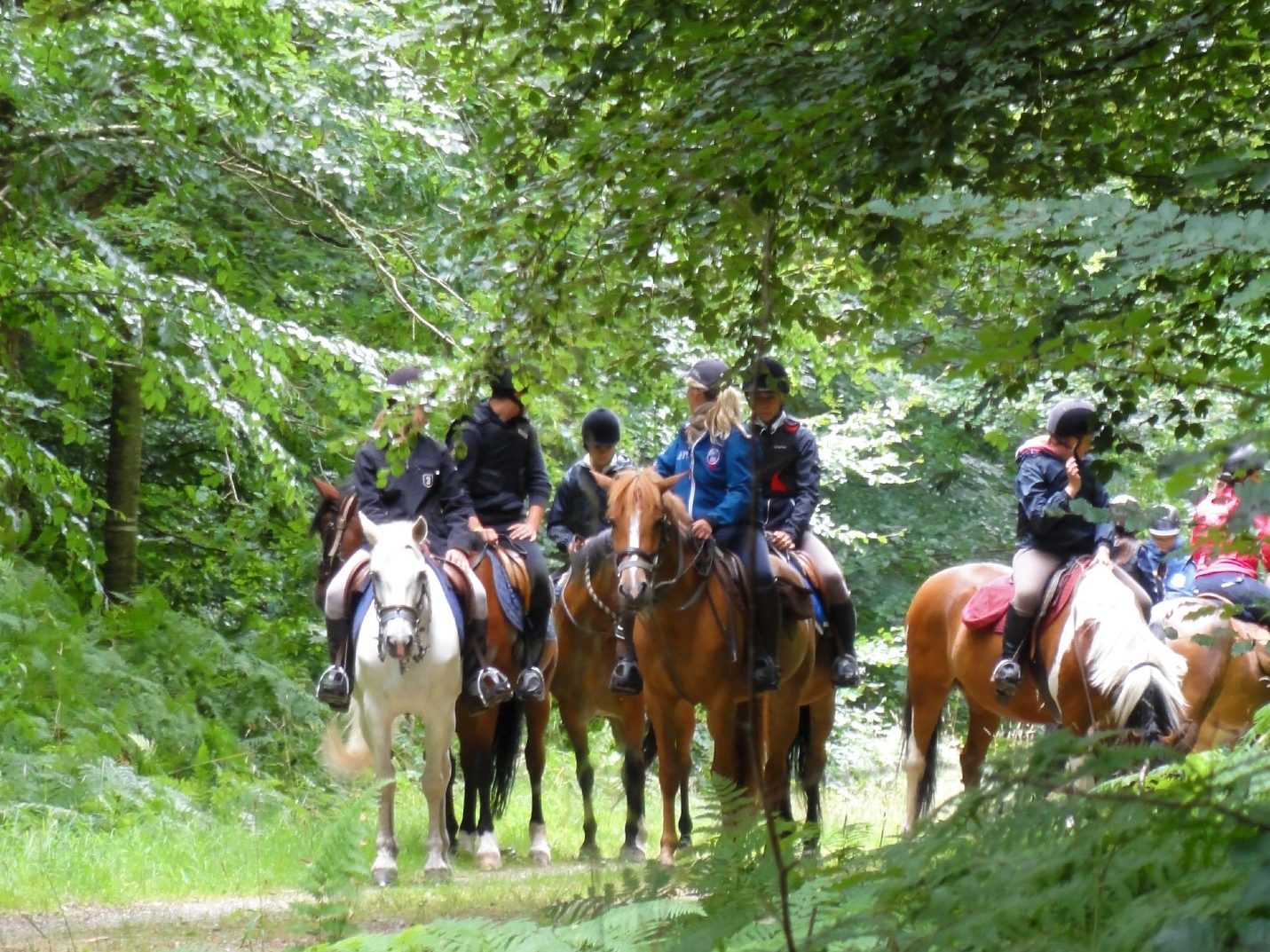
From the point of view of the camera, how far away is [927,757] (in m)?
11.6

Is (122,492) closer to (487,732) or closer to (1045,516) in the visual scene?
(487,732)

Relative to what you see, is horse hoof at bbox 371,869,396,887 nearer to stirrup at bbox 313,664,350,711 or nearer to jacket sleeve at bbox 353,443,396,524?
stirrup at bbox 313,664,350,711

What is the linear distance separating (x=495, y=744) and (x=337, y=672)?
218cm

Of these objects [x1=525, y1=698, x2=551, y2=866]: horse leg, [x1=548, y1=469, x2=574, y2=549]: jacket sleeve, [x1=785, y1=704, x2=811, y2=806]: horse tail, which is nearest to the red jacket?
[x1=785, y1=704, x2=811, y2=806]: horse tail

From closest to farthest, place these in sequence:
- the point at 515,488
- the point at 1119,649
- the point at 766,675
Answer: the point at 766,675
the point at 1119,649
the point at 515,488

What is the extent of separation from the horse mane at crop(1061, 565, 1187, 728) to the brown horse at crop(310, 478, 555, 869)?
140 inches

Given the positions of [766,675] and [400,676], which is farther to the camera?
[400,676]

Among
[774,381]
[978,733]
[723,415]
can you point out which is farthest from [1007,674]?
[774,381]

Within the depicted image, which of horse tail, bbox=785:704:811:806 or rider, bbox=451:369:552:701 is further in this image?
horse tail, bbox=785:704:811:806

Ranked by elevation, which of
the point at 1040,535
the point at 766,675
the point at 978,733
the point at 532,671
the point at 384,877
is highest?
the point at 1040,535

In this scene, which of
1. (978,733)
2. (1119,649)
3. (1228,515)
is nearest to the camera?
(1228,515)

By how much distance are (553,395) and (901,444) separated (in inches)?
718

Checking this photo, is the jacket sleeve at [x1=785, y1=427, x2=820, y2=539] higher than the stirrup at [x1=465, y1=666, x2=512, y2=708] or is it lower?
higher

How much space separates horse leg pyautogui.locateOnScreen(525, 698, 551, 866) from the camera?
11414mm
